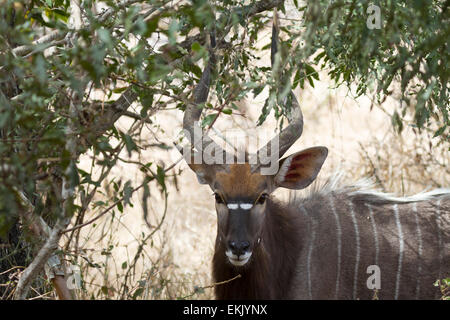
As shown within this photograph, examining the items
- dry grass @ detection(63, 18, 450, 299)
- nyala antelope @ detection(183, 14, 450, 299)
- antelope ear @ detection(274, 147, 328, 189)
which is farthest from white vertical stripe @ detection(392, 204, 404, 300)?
antelope ear @ detection(274, 147, 328, 189)

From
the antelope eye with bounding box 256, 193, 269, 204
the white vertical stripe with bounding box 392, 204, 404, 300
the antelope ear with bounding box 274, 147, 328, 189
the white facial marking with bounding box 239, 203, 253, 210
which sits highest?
the antelope ear with bounding box 274, 147, 328, 189

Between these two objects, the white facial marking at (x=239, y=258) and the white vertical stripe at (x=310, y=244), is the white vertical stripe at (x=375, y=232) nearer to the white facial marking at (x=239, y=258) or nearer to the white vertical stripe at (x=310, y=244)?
the white vertical stripe at (x=310, y=244)

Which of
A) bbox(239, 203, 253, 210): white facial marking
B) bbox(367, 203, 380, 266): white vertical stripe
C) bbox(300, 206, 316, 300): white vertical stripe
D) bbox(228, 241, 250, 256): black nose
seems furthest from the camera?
bbox(367, 203, 380, 266): white vertical stripe

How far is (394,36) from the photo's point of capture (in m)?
1.89

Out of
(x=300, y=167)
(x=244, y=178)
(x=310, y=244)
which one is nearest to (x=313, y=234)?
(x=310, y=244)

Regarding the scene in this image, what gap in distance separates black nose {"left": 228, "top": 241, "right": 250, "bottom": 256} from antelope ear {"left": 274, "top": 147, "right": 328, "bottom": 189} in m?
0.51

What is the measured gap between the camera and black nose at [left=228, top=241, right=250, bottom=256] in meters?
2.89

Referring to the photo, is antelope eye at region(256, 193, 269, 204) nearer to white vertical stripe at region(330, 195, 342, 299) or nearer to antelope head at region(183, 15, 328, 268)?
antelope head at region(183, 15, 328, 268)

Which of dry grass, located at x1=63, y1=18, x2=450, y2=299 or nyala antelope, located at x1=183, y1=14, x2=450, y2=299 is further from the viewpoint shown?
dry grass, located at x1=63, y1=18, x2=450, y2=299

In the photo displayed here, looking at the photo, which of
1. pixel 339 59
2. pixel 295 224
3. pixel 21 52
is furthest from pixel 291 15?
pixel 21 52

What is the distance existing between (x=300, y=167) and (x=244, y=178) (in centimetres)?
37

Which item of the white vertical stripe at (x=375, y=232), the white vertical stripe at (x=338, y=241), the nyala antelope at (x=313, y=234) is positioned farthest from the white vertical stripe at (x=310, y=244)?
the white vertical stripe at (x=375, y=232)

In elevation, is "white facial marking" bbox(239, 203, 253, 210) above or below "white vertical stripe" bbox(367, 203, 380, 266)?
above

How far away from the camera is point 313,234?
361 centimetres
